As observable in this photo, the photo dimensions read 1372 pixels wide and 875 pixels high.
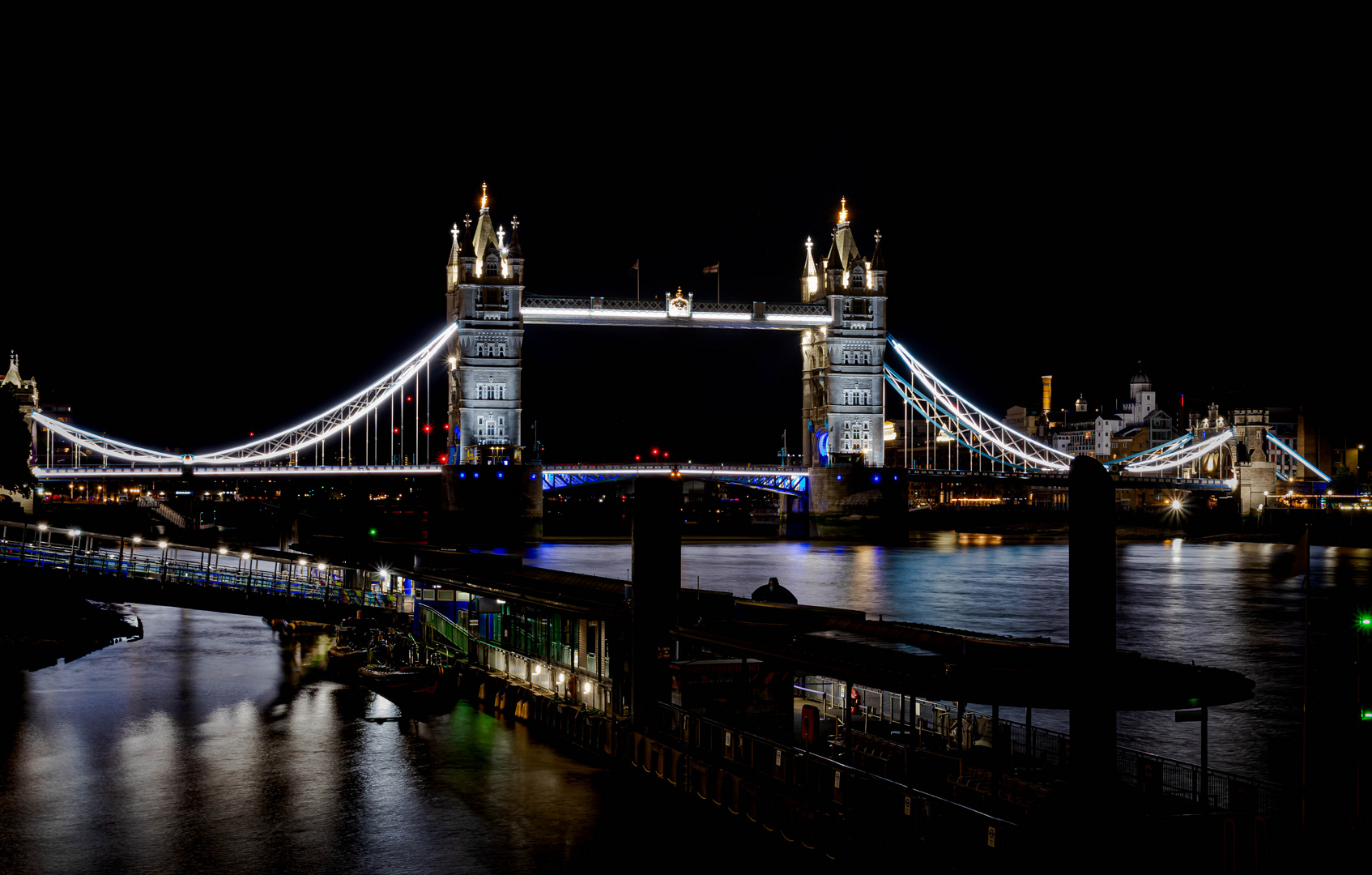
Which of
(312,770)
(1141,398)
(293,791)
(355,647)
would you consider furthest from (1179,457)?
(293,791)

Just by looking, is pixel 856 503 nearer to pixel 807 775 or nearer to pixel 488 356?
pixel 488 356

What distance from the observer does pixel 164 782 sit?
1691 cm

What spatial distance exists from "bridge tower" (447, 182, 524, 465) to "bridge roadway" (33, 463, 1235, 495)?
2.29 meters

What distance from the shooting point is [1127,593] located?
149 feet

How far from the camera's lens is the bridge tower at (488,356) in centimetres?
6656

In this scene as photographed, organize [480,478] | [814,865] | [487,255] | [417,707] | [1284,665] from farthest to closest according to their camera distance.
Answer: [487,255] → [480,478] → [1284,665] → [417,707] → [814,865]

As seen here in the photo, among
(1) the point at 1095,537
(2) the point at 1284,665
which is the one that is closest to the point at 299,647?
(2) the point at 1284,665

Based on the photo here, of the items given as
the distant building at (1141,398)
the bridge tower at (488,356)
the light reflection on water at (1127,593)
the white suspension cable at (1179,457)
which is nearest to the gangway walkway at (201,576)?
the light reflection on water at (1127,593)

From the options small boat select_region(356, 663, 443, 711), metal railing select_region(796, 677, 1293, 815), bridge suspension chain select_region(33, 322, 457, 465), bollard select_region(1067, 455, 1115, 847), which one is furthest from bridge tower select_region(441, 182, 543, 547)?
bollard select_region(1067, 455, 1115, 847)

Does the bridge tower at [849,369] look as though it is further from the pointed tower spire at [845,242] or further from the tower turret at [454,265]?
the tower turret at [454,265]

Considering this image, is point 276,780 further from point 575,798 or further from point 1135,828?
point 1135,828

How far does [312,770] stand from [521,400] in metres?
50.8

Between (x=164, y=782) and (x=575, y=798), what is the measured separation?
5.43m

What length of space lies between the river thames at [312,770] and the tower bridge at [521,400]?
30.8 m
